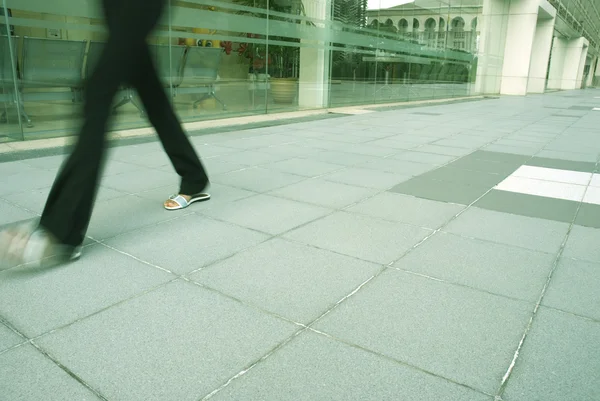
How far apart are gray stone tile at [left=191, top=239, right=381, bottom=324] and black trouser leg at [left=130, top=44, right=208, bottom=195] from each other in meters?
0.83

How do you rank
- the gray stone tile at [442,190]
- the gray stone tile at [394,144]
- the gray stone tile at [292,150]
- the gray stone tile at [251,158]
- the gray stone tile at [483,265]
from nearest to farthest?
the gray stone tile at [483,265]
the gray stone tile at [442,190]
the gray stone tile at [251,158]
the gray stone tile at [292,150]
the gray stone tile at [394,144]

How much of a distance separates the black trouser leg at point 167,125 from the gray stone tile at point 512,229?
5.41 ft

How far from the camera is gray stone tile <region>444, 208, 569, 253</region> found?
2.84m

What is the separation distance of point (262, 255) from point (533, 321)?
1.28 m

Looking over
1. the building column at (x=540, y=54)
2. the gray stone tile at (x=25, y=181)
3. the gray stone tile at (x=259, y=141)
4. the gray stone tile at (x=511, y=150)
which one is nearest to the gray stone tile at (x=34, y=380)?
the gray stone tile at (x=25, y=181)

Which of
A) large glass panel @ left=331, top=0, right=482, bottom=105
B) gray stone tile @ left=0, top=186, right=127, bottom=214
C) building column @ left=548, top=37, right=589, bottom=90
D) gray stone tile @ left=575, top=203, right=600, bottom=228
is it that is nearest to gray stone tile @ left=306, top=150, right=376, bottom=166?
gray stone tile @ left=575, top=203, right=600, bottom=228

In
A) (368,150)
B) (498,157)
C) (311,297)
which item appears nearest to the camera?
(311,297)

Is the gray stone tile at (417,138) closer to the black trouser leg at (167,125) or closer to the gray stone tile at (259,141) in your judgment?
the gray stone tile at (259,141)

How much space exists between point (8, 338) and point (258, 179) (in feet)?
8.77

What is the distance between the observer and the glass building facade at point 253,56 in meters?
5.80

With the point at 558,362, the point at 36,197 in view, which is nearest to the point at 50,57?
the point at 36,197

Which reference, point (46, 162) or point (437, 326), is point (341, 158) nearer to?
point (46, 162)

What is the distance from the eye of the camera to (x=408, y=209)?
3441 mm

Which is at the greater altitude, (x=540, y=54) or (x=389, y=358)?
(x=540, y=54)
